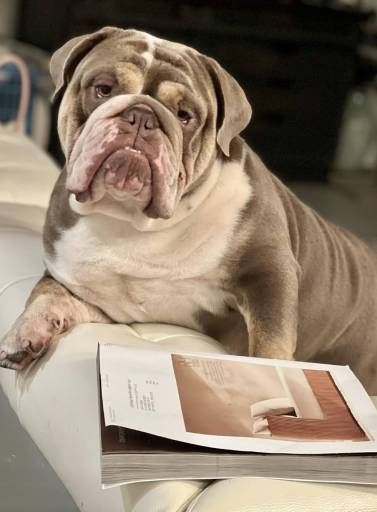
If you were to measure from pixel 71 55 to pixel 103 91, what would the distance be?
4.3 inches

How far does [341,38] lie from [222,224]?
3119 mm

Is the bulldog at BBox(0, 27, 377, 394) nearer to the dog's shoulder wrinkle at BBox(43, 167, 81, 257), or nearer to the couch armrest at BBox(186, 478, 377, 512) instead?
the dog's shoulder wrinkle at BBox(43, 167, 81, 257)

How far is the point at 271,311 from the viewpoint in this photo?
3.91ft

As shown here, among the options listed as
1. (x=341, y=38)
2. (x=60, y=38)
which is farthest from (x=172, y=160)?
(x=341, y=38)

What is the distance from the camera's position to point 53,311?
1201 mm

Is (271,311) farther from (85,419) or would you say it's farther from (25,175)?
(25,175)

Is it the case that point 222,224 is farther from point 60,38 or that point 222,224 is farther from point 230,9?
point 230,9

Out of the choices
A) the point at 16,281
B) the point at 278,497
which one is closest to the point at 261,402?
the point at 278,497

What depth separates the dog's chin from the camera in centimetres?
108

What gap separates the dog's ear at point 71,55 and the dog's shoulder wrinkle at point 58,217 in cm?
17

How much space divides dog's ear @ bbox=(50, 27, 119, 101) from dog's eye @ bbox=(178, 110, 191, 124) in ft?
0.68

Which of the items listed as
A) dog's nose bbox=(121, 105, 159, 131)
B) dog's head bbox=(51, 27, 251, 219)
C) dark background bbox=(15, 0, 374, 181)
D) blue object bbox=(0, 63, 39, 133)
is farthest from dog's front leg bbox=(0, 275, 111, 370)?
dark background bbox=(15, 0, 374, 181)

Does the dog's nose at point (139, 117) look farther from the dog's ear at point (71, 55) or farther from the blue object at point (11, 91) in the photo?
the blue object at point (11, 91)

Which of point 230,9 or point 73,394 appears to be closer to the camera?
point 73,394
